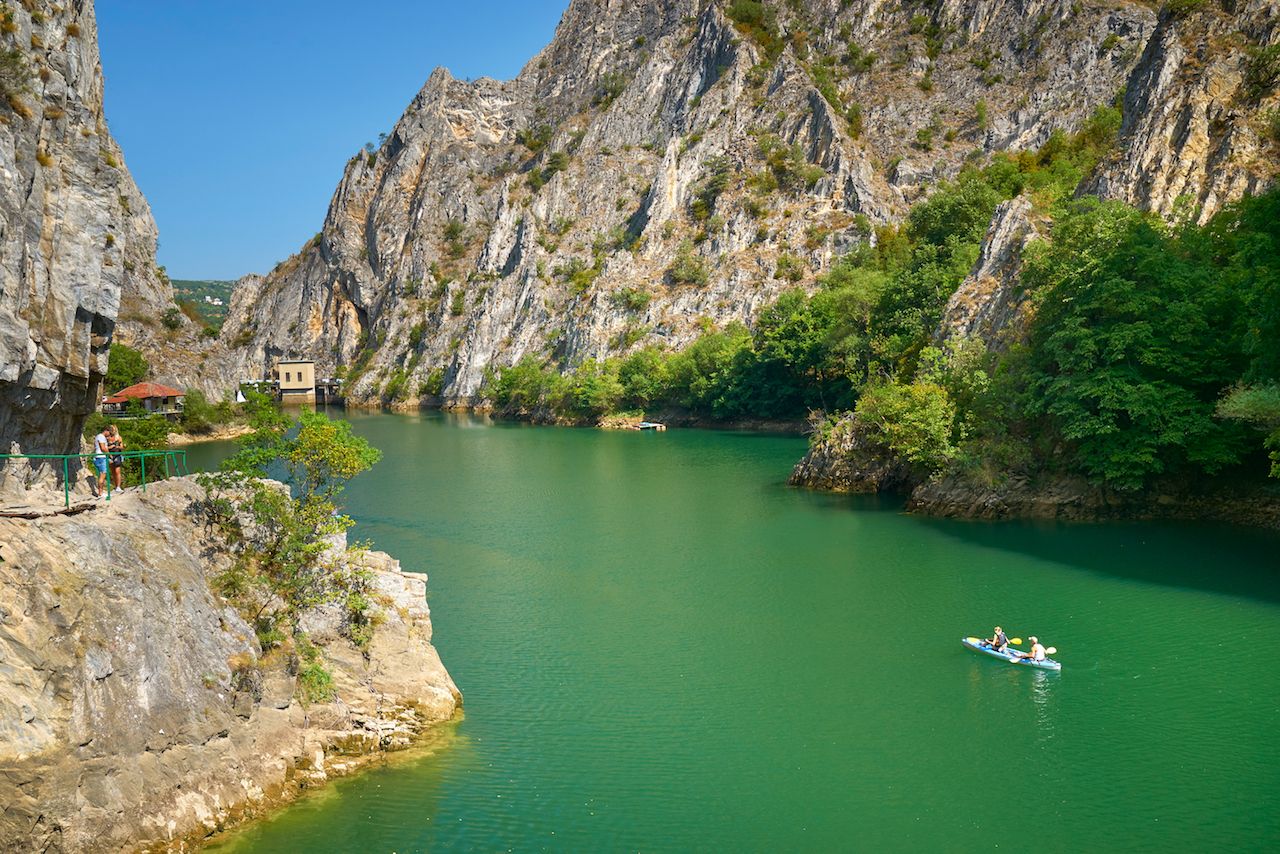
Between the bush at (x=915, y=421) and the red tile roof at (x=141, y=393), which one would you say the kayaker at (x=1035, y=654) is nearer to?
the bush at (x=915, y=421)

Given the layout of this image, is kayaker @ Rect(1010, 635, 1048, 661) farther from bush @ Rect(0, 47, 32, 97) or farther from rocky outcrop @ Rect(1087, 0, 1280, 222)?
rocky outcrop @ Rect(1087, 0, 1280, 222)

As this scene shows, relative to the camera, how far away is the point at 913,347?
5947cm

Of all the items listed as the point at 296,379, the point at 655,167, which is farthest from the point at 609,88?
the point at 296,379

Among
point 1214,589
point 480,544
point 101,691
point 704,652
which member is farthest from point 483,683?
point 1214,589

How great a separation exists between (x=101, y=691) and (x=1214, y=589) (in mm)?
30795

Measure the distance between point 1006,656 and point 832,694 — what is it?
5.20 meters

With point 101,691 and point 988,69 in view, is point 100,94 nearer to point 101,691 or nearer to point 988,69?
point 101,691

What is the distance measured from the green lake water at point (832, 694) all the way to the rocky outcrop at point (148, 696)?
112 cm

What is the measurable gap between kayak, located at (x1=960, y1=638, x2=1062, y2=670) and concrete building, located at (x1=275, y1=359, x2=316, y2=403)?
16277cm

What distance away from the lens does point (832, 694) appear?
74.0 feet

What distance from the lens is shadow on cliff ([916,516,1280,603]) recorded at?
101 ft

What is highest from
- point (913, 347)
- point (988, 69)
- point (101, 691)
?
point (988, 69)

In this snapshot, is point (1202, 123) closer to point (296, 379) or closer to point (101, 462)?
point (101, 462)

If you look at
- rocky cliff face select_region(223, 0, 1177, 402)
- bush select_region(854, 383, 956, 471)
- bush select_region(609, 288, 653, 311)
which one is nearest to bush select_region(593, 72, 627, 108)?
rocky cliff face select_region(223, 0, 1177, 402)
